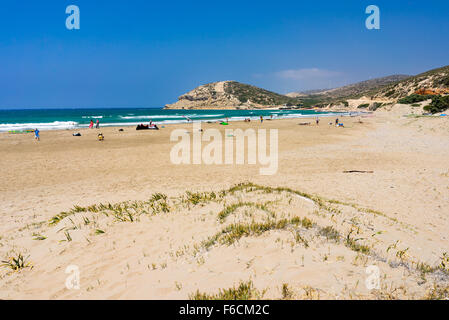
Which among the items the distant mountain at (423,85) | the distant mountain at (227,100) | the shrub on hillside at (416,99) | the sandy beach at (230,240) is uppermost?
the distant mountain at (227,100)

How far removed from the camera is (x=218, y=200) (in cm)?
650

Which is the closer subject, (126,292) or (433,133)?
(126,292)

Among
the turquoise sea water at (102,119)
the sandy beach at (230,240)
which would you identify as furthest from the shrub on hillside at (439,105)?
the sandy beach at (230,240)

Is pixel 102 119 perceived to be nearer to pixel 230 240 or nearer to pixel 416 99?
pixel 230 240

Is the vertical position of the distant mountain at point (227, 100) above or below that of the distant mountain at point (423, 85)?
above

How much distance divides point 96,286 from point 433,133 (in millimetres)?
34748

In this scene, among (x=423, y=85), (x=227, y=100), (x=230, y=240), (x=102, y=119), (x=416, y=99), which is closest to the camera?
(x=230, y=240)

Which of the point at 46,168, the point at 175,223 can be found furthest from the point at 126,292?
the point at 46,168

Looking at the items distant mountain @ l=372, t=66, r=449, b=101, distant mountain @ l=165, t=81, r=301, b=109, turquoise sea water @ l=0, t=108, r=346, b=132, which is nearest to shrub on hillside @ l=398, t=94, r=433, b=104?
distant mountain @ l=372, t=66, r=449, b=101

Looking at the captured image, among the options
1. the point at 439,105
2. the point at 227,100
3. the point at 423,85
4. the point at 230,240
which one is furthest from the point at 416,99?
the point at 227,100

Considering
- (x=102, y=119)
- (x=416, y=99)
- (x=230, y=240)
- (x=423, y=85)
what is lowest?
(x=230, y=240)

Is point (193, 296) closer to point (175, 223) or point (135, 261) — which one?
point (135, 261)

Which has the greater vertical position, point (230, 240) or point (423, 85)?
point (423, 85)

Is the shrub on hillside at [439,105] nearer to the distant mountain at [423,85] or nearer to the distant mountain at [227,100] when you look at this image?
the distant mountain at [423,85]
